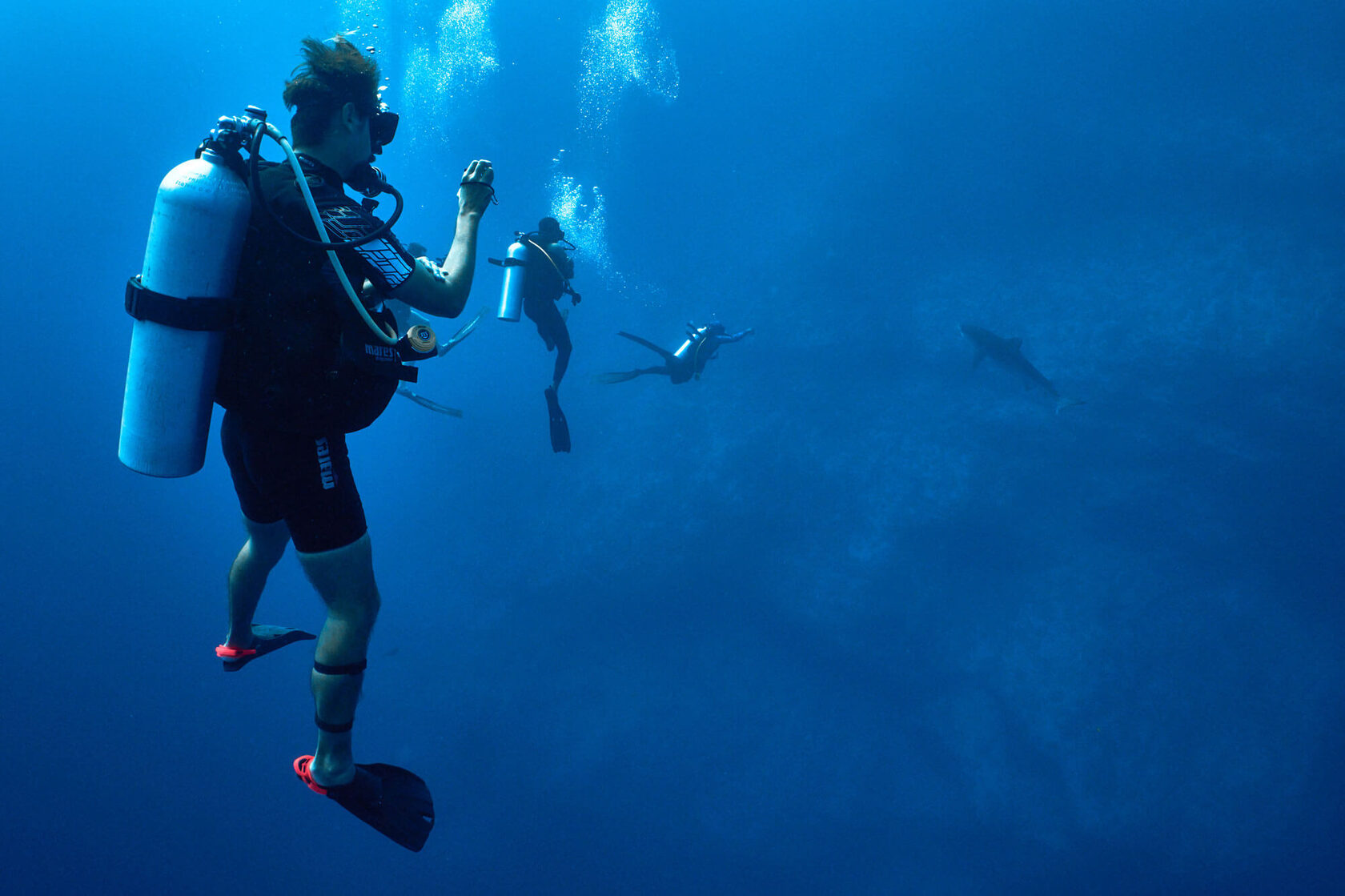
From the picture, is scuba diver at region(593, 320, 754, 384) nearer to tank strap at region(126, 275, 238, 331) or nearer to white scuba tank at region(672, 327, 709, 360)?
white scuba tank at region(672, 327, 709, 360)

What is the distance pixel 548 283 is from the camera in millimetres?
7980

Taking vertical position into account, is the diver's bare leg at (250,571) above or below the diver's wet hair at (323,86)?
below

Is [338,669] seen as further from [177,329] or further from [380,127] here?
[380,127]

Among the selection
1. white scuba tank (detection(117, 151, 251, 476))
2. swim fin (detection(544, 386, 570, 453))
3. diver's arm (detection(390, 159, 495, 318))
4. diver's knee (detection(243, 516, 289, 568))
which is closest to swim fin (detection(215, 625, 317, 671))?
diver's knee (detection(243, 516, 289, 568))

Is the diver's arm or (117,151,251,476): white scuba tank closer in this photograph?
(117,151,251,476): white scuba tank

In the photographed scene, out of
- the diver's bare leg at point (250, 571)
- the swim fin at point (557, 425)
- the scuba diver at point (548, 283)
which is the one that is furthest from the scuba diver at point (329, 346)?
the swim fin at point (557, 425)

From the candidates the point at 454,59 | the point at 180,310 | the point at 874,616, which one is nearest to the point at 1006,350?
the point at 874,616

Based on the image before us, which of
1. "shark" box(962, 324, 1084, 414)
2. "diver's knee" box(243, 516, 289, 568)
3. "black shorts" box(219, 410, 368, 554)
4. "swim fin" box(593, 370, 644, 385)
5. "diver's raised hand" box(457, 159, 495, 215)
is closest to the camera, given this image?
"black shorts" box(219, 410, 368, 554)

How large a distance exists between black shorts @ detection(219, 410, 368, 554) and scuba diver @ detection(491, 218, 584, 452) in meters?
4.21

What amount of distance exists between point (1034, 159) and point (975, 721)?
90.8ft

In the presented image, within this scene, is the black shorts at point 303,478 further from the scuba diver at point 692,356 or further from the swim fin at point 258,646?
the scuba diver at point 692,356

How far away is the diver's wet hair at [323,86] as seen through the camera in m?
1.97

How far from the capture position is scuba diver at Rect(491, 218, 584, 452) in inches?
255

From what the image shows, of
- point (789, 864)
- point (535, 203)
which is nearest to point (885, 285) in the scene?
point (789, 864)
